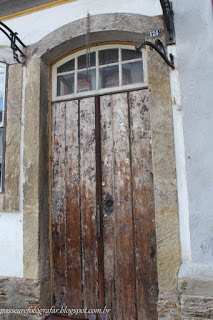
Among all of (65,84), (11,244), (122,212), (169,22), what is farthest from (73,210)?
(169,22)

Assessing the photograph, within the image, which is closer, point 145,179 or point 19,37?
point 145,179

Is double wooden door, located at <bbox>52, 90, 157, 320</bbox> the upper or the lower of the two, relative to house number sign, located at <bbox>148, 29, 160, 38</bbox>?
lower

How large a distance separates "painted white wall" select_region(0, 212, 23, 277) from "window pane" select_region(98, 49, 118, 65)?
2.06 meters

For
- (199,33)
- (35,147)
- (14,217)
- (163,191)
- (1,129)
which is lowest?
(14,217)

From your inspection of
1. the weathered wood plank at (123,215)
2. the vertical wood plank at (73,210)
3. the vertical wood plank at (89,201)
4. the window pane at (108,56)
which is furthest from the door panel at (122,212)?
the window pane at (108,56)

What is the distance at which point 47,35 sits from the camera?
3182mm

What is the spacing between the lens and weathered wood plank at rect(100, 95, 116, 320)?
2.86m

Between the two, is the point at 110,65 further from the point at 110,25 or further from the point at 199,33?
the point at 199,33

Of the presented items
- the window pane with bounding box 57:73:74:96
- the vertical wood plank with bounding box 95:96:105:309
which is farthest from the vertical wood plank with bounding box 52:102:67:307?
the vertical wood plank with bounding box 95:96:105:309

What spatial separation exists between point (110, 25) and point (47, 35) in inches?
31.3

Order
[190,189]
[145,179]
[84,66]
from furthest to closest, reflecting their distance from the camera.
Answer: [84,66] → [145,179] → [190,189]

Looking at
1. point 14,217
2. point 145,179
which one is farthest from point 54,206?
point 145,179

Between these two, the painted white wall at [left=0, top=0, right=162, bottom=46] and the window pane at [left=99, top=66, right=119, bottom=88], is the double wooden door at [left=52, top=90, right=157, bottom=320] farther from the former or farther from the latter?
the painted white wall at [left=0, top=0, right=162, bottom=46]

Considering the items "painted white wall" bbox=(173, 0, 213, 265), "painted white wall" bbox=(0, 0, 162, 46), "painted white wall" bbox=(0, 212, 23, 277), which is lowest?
"painted white wall" bbox=(0, 212, 23, 277)
